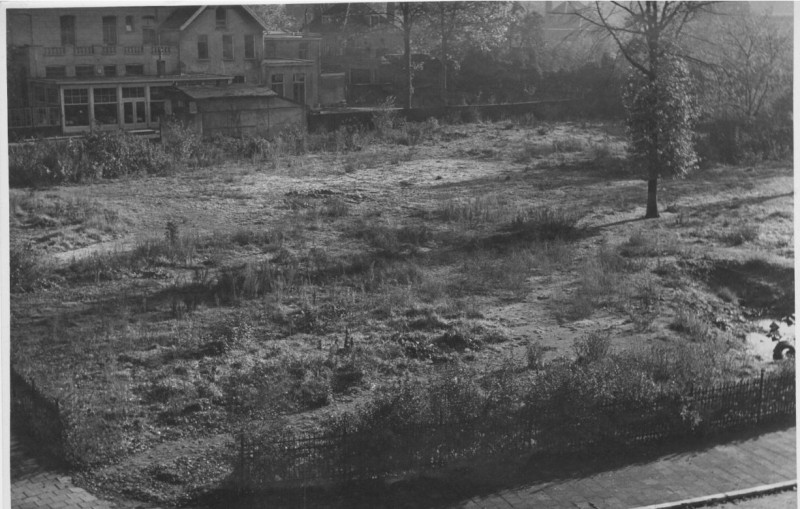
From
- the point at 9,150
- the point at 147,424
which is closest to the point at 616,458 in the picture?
the point at 147,424

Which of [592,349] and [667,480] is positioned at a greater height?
[592,349]

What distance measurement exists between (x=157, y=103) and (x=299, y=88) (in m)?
1.20

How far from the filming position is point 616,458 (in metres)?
7.95

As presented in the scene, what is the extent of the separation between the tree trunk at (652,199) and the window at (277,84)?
357 cm

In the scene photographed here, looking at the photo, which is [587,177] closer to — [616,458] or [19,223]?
[616,458]

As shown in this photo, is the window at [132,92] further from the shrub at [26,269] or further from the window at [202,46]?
the shrub at [26,269]

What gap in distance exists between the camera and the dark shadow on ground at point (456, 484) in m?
7.19

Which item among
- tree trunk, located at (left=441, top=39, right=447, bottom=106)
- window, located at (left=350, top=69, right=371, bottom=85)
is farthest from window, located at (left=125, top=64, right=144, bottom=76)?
tree trunk, located at (left=441, top=39, right=447, bottom=106)

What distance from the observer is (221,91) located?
8.23 m

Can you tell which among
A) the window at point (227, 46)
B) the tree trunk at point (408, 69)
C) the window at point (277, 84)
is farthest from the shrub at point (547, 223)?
the window at point (227, 46)

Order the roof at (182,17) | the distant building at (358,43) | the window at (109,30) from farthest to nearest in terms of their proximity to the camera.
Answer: the distant building at (358,43)
the roof at (182,17)
the window at (109,30)

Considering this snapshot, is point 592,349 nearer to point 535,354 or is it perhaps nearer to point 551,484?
point 535,354

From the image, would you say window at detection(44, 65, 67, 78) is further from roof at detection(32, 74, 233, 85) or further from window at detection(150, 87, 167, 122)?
window at detection(150, 87, 167, 122)

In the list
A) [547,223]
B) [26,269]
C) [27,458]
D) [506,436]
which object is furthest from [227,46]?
[506,436]
